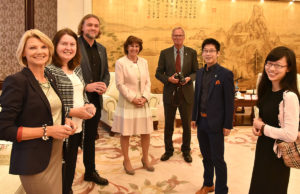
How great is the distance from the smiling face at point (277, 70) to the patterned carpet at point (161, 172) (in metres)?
1.68

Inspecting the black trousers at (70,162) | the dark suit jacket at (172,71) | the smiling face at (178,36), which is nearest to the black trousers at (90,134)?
the black trousers at (70,162)

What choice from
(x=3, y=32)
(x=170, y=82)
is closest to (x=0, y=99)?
(x=170, y=82)

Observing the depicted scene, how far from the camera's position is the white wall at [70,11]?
19.0ft

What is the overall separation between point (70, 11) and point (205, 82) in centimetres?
413

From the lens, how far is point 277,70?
187 cm

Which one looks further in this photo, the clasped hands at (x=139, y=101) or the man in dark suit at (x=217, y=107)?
the clasped hands at (x=139, y=101)

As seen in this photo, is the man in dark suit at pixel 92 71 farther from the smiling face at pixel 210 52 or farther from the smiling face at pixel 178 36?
the smiling face at pixel 178 36

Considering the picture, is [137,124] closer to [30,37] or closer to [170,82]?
[170,82]

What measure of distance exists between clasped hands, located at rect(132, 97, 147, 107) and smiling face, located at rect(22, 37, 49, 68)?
176 centimetres

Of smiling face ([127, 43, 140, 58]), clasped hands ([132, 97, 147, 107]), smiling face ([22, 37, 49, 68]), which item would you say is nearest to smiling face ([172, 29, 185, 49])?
smiling face ([127, 43, 140, 58])

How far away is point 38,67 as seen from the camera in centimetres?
166

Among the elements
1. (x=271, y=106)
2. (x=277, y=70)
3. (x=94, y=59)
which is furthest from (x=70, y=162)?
(x=277, y=70)

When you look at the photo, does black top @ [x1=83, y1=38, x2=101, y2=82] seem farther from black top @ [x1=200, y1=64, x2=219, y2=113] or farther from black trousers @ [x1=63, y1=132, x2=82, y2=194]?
black top @ [x1=200, y1=64, x2=219, y2=113]

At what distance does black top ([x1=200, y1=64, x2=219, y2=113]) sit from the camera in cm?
269
